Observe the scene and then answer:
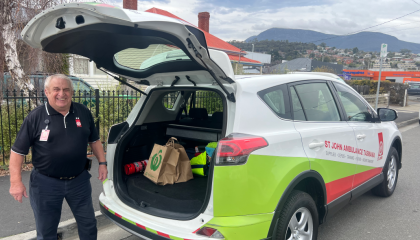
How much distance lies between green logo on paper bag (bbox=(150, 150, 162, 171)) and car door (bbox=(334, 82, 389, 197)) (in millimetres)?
2160

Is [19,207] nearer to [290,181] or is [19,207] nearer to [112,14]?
[112,14]

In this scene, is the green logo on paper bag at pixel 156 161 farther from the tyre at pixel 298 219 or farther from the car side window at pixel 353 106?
the car side window at pixel 353 106

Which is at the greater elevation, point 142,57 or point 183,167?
point 142,57

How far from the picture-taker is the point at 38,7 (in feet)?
19.4

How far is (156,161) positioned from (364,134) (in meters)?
2.45

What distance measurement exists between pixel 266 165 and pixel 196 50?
983mm

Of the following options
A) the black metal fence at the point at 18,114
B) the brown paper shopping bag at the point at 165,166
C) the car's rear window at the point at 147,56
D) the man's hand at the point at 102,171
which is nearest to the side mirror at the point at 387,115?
the brown paper shopping bag at the point at 165,166

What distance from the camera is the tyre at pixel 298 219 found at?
2355mm

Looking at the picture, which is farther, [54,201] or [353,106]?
[353,106]

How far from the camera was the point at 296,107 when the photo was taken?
2.79m

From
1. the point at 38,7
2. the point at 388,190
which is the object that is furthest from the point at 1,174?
the point at 388,190

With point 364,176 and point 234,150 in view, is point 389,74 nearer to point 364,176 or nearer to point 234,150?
point 364,176

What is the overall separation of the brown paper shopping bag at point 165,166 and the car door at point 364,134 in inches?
79.8

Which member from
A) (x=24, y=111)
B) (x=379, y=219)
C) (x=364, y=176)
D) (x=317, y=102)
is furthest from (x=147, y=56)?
(x=24, y=111)
